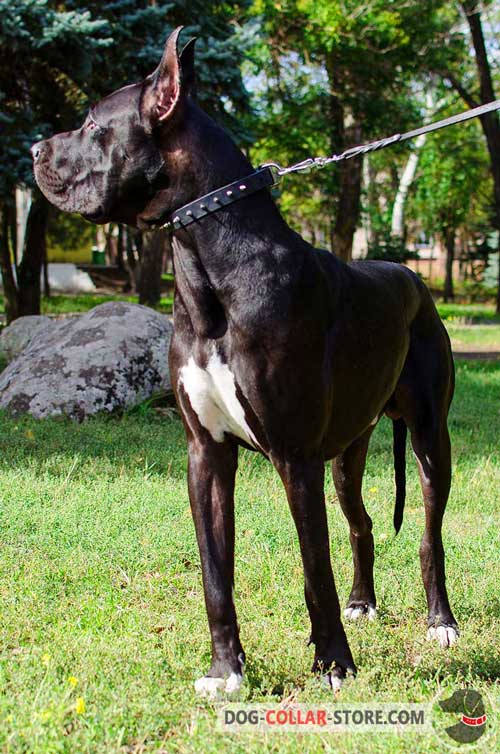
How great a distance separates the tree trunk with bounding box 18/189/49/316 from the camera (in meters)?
14.4

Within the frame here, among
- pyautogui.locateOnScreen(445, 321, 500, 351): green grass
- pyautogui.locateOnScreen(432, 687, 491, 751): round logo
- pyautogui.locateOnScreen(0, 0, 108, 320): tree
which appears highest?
pyautogui.locateOnScreen(0, 0, 108, 320): tree

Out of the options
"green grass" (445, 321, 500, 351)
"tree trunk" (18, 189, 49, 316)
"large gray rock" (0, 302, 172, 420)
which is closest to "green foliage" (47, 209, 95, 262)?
"green grass" (445, 321, 500, 351)

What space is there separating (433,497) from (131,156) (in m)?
2.09

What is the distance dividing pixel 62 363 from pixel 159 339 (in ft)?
3.33

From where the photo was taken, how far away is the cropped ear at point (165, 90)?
298 cm

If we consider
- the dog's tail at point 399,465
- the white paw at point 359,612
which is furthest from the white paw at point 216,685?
the dog's tail at point 399,465

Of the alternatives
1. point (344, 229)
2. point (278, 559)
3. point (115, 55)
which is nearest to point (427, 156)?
point (344, 229)

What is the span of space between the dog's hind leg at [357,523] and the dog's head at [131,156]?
5.30ft

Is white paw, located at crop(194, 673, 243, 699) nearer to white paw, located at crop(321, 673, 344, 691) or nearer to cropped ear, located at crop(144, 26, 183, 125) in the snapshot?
white paw, located at crop(321, 673, 344, 691)

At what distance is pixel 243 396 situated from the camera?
3.10 metres

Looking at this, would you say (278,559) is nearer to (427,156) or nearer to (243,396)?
(243,396)

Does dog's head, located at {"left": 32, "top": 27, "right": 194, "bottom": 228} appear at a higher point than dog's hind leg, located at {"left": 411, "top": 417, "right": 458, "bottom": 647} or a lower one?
higher

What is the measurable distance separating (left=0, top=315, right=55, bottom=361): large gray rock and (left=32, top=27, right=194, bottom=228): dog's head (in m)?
8.09

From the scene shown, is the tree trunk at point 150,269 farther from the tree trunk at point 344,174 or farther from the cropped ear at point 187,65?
the cropped ear at point 187,65
